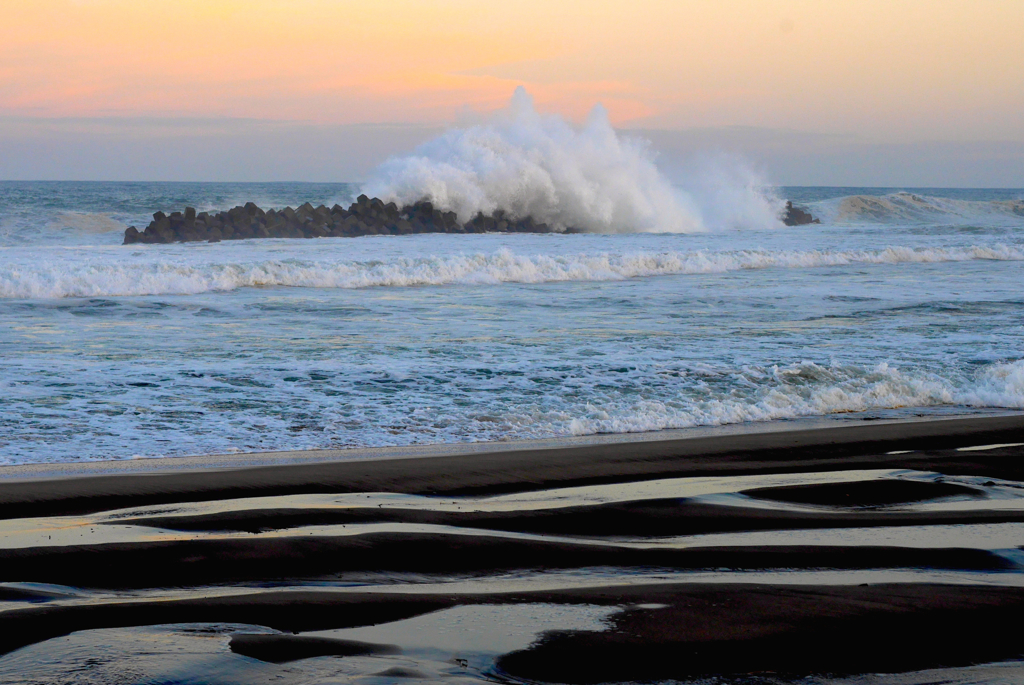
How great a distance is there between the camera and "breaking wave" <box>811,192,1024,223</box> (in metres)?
42.5

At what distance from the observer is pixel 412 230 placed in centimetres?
2909

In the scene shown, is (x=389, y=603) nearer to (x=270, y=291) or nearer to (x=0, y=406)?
(x=0, y=406)

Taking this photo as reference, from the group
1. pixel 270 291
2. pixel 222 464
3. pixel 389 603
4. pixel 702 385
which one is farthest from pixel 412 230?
pixel 389 603

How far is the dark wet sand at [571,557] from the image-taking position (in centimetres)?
227

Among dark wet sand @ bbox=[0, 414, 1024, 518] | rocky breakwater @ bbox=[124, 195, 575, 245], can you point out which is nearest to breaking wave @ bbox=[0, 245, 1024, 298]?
dark wet sand @ bbox=[0, 414, 1024, 518]

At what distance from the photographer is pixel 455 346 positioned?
8.65 metres

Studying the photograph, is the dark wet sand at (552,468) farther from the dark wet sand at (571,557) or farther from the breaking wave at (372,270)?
the breaking wave at (372,270)

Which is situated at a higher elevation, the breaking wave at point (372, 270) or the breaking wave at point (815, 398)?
the breaking wave at point (372, 270)

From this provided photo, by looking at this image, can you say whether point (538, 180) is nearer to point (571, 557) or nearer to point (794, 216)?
point (794, 216)

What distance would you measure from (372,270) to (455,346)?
778cm

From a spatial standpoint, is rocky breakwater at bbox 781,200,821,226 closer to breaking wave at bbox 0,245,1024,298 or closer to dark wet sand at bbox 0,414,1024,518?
breaking wave at bbox 0,245,1024,298

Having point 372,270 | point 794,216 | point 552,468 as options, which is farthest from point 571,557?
point 794,216

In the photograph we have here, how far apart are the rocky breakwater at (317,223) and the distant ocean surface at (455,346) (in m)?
7.60

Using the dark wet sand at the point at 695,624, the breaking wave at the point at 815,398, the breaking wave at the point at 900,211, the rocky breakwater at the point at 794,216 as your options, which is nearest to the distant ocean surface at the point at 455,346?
the breaking wave at the point at 815,398
